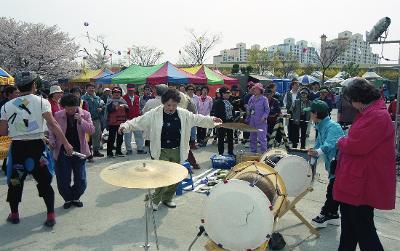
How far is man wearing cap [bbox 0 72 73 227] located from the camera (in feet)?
14.6

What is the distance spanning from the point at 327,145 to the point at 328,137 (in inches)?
5.6

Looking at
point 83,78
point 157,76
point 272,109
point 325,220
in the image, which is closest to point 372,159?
point 325,220

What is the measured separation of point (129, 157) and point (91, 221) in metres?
4.16

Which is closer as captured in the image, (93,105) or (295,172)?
(295,172)

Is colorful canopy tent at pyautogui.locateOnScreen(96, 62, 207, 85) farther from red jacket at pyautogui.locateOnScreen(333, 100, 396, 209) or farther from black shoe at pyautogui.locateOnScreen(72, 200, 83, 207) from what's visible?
red jacket at pyautogui.locateOnScreen(333, 100, 396, 209)

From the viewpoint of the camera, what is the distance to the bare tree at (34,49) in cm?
2500

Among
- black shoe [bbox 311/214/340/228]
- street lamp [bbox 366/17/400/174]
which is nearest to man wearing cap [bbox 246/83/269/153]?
street lamp [bbox 366/17/400/174]

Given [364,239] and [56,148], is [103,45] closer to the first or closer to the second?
[56,148]

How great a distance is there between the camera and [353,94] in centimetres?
323

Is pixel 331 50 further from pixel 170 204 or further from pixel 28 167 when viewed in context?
pixel 28 167

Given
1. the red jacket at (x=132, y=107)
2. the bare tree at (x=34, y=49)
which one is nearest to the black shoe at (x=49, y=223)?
the red jacket at (x=132, y=107)

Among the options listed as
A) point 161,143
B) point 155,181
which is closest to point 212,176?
point 161,143

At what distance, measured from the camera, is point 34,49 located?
25.6 m

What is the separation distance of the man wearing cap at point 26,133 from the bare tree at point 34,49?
22.1 metres
